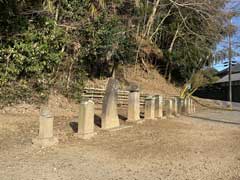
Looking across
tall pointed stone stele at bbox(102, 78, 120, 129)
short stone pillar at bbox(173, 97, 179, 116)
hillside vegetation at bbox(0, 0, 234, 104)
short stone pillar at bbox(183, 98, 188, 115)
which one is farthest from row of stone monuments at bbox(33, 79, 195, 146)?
hillside vegetation at bbox(0, 0, 234, 104)

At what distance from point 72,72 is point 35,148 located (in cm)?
969

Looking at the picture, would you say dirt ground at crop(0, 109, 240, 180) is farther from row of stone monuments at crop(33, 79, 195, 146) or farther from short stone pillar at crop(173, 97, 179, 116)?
short stone pillar at crop(173, 97, 179, 116)

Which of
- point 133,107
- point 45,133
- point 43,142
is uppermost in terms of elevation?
point 133,107

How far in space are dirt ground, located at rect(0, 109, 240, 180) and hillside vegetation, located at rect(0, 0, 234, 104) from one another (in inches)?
111

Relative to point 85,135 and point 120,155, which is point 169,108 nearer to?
point 85,135

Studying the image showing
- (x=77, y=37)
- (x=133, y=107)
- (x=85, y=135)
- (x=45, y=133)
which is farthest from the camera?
(x=77, y=37)

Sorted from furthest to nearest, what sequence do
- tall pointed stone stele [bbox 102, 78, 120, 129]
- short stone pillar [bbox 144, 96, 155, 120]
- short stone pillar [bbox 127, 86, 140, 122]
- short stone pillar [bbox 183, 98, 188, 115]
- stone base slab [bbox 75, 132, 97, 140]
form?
short stone pillar [bbox 183, 98, 188, 115] → short stone pillar [bbox 144, 96, 155, 120] → short stone pillar [bbox 127, 86, 140, 122] → tall pointed stone stele [bbox 102, 78, 120, 129] → stone base slab [bbox 75, 132, 97, 140]

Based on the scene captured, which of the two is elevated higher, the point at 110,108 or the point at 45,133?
the point at 110,108

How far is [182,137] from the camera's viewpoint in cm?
1052

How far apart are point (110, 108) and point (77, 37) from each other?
6718 millimetres

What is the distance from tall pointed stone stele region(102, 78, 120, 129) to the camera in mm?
11289

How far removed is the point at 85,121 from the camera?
9.73m

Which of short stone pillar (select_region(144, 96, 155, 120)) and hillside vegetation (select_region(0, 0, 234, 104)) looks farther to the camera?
short stone pillar (select_region(144, 96, 155, 120))

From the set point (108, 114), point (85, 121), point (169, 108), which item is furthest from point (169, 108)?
point (85, 121)
